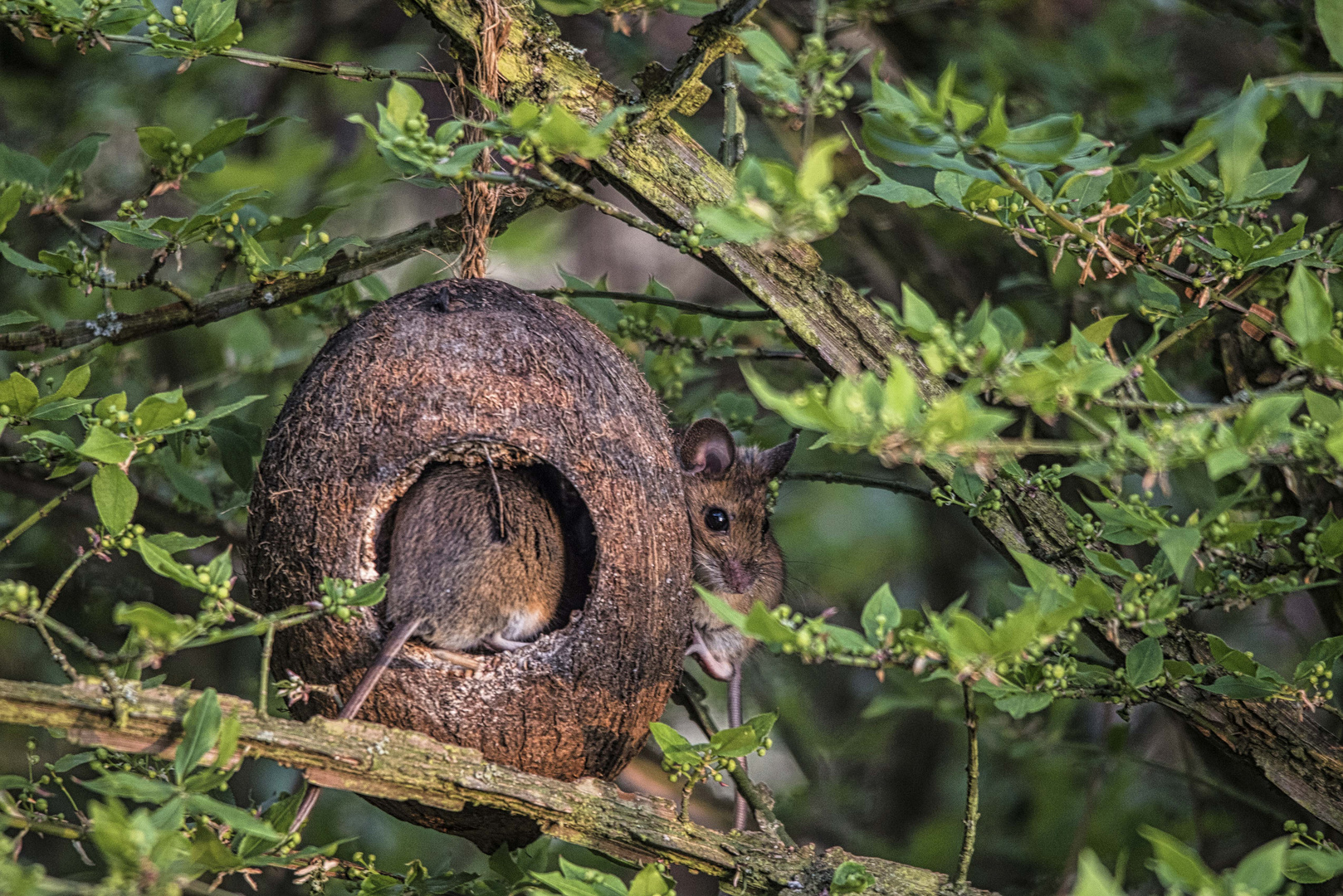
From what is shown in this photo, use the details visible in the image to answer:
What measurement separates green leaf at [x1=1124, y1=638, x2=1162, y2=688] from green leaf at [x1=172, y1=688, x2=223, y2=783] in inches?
65.5

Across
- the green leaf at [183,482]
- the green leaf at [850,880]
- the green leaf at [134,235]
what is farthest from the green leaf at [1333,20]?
the green leaf at [183,482]

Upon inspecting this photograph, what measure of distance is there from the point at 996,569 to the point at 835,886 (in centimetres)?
363

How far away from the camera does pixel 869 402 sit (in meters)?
1.78

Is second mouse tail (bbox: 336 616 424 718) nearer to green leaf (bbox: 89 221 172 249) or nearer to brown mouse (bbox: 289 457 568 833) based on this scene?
brown mouse (bbox: 289 457 568 833)

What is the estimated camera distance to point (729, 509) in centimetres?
399

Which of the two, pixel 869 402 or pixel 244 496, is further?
pixel 244 496

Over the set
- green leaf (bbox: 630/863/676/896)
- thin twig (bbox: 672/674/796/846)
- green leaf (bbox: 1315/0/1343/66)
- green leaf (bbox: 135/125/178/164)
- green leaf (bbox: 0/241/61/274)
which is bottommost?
thin twig (bbox: 672/674/796/846)

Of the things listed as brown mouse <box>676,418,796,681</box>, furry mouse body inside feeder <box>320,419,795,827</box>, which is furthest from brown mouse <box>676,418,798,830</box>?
furry mouse body inside feeder <box>320,419,795,827</box>

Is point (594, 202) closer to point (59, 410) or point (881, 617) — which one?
point (881, 617)

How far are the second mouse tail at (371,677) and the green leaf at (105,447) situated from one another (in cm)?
64

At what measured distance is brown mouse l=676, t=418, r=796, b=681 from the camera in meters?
3.73

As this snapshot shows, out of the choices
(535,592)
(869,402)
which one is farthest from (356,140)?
(869,402)

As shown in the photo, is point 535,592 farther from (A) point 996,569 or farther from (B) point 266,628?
(A) point 996,569

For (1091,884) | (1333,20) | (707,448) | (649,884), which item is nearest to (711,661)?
(707,448)
